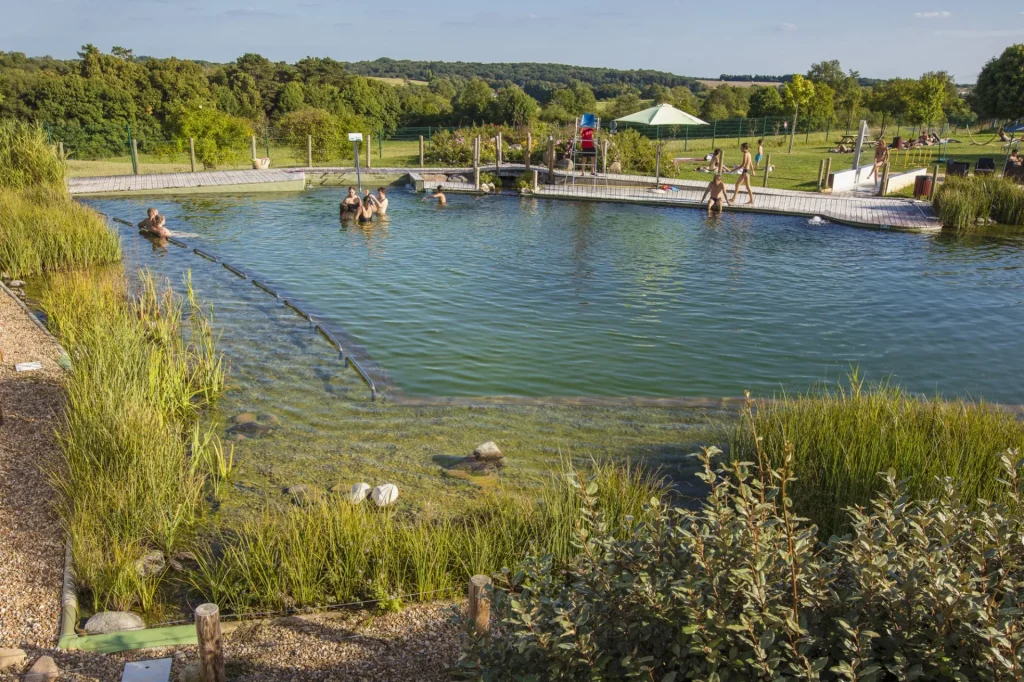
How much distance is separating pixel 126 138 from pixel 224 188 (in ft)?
42.5

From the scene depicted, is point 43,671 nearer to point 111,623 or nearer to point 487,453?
point 111,623

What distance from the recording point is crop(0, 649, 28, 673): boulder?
12.4ft

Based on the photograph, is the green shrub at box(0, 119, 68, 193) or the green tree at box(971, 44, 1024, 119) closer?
the green shrub at box(0, 119, 68, 193)

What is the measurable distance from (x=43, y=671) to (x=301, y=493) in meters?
2.45

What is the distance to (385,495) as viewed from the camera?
230 inches

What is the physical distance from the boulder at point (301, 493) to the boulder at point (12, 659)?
217 centimetres

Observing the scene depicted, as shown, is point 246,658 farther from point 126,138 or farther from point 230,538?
point 126,138

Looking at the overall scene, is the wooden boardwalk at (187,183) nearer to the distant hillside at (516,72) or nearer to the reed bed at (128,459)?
the reed bed at (128,459)

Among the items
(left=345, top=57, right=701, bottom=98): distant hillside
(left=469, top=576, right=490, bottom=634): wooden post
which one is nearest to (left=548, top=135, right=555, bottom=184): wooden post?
(left=469, top=576, right=490, bottom=634): wooden post

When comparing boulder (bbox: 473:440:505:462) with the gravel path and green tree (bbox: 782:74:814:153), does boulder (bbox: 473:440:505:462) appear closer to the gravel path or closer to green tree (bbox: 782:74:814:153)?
the gravel path

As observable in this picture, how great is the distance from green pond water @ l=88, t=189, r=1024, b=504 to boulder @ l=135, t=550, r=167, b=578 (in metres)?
1.02

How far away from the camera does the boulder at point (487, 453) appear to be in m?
6.82

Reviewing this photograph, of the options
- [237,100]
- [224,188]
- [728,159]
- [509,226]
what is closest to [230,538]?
[509,226]

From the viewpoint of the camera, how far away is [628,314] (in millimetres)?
11664
